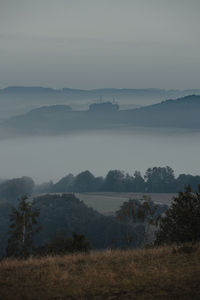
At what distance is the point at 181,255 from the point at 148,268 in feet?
6.66

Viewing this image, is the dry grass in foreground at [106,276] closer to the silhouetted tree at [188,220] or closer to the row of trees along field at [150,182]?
the silhouetted tree at [188,220]

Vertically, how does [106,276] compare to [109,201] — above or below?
above

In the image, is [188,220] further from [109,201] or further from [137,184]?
[137,184]

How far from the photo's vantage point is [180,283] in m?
10.6

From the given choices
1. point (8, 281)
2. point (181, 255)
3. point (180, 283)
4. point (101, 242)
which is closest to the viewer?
point (180, 283)

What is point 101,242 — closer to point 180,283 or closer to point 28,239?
point 28,239

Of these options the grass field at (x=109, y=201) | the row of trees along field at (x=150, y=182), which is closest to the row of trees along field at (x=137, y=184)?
the row of trees along field at (x=150, y=182)

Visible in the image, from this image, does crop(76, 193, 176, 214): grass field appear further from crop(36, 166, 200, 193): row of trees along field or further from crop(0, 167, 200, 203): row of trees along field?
crop(0, 167, 200, 203): row of trees along field

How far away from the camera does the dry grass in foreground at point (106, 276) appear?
33.3 feet

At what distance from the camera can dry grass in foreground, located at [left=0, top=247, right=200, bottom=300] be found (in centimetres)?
1015

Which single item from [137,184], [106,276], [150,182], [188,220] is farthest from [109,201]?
[106,276]

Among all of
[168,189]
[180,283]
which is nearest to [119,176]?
[168,189]

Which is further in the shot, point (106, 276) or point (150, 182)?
point (150, 182)

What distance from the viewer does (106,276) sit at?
11500 mm
